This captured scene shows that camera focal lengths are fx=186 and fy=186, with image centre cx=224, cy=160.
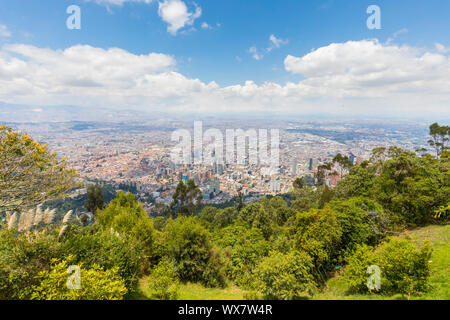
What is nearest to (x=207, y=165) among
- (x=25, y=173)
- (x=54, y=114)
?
(x=25, y=173)

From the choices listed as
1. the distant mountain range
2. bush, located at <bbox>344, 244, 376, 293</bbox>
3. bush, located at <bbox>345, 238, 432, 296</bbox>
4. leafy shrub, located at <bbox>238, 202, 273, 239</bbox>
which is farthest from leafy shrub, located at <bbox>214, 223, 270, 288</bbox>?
the distant mountain range

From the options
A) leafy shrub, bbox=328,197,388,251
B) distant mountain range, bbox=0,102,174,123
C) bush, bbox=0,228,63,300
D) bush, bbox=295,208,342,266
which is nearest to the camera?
bush, bbox=0,228,63,300

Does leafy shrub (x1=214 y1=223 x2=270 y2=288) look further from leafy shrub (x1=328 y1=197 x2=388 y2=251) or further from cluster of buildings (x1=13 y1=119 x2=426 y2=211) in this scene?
cluster of buildings (x1=13 y1=119 x2=426 y2=211)

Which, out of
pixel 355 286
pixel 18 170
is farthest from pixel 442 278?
pixel 18 170

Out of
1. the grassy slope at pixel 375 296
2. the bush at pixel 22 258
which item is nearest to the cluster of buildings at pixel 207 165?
the grassy slope at pixel 375 296

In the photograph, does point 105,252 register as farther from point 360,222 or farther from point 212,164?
point 212,164

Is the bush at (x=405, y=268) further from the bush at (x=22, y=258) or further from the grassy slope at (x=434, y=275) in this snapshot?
the bush at (x=22, y=258)
